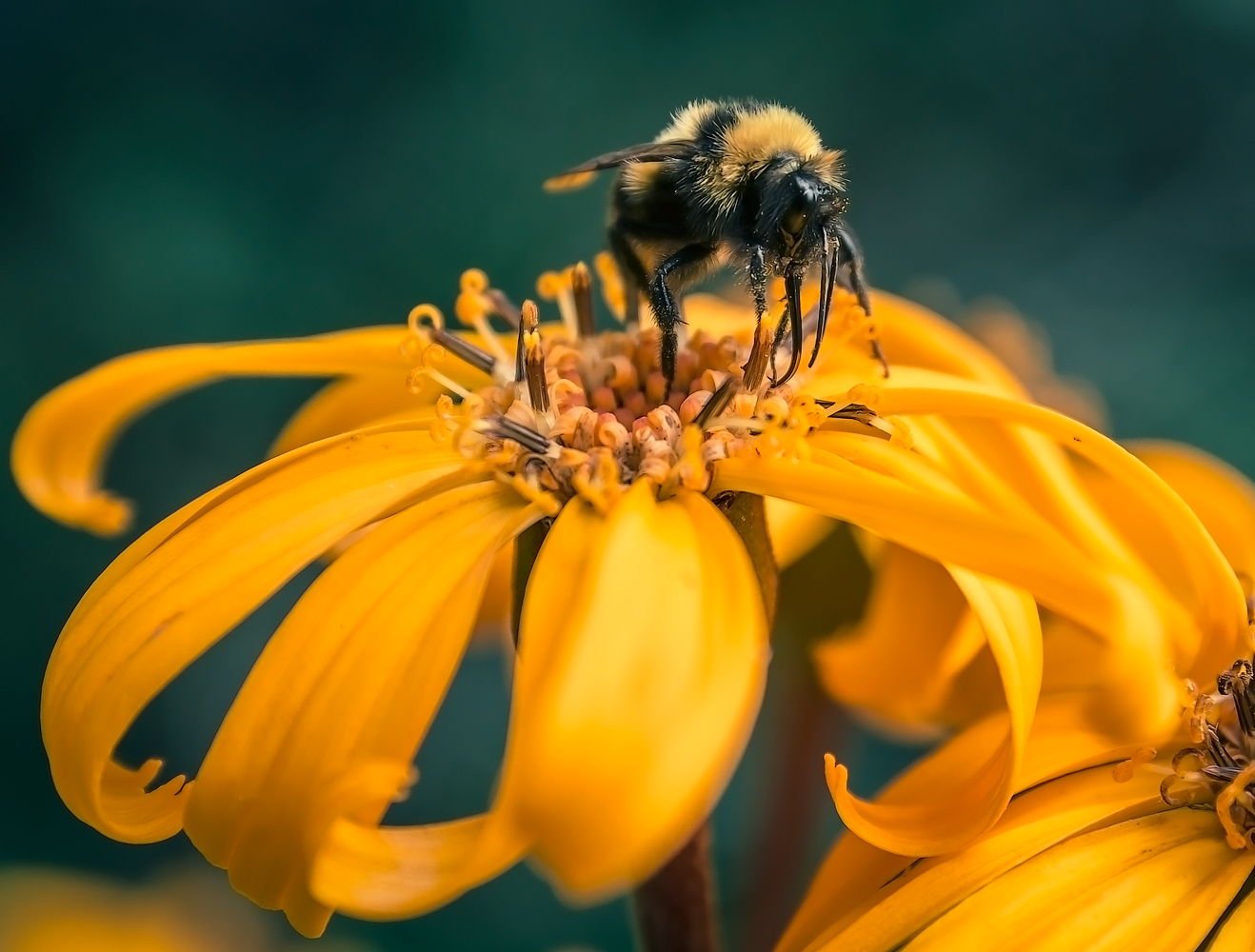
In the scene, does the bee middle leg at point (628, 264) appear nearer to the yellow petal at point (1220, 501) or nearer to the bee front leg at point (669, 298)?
the bee front leg at point (669, 298)

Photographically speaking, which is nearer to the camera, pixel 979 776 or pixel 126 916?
pixel 979 776

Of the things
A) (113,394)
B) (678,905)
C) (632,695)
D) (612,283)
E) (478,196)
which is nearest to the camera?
(632,695)

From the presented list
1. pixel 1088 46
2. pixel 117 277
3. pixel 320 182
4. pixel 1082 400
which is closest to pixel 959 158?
pixel 1088 46

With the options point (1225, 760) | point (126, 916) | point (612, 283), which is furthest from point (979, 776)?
point (126, 916)

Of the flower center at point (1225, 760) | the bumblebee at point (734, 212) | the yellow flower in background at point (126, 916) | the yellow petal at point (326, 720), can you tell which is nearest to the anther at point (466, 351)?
the bumblebee at point (734, 212)

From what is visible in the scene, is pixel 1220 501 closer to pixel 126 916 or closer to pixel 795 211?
pixel 795 211

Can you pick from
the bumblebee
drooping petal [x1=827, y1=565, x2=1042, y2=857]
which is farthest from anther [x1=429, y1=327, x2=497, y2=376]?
drooping petal [x1=827, y1=565, x2=1042, y2=857]
